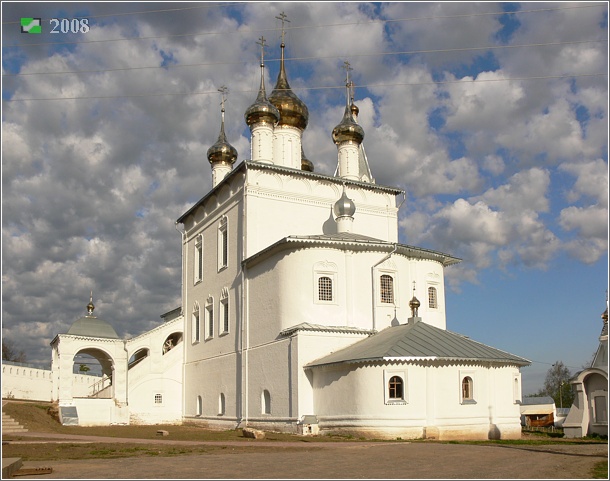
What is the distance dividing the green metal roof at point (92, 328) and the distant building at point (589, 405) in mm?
19227

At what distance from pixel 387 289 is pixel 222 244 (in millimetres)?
7711

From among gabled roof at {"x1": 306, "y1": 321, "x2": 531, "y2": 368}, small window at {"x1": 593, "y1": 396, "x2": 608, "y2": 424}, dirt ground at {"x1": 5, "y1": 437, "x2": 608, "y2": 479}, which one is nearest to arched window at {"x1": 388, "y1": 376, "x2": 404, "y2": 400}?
gabled roof at {"x1": 306, "y1": 321, "x2": 531, "y2": 368}

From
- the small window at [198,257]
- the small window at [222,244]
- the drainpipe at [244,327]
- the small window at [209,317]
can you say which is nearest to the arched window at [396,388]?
the drainpipe at [244,327]

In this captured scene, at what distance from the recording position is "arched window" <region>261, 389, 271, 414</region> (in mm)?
22297

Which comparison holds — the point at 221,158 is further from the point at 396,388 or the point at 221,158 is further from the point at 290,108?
the point at 396,388

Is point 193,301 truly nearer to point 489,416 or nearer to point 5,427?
point 5,427

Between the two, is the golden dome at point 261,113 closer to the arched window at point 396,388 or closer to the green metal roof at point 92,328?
the green metal roof at point 92,328

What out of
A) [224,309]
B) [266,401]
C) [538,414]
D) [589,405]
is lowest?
[538,414]

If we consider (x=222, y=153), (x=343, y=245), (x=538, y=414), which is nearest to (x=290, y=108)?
(x=222, y=153)

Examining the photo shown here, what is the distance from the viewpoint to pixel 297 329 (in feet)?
68.4

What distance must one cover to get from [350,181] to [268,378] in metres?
8.92

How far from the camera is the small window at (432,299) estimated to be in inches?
969

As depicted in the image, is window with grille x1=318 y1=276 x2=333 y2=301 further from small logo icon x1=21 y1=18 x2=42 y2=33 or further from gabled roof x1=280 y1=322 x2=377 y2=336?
small logo icon x1=21 y1=18 x2=42 y2=33

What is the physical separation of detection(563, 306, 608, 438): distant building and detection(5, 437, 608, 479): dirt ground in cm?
761
